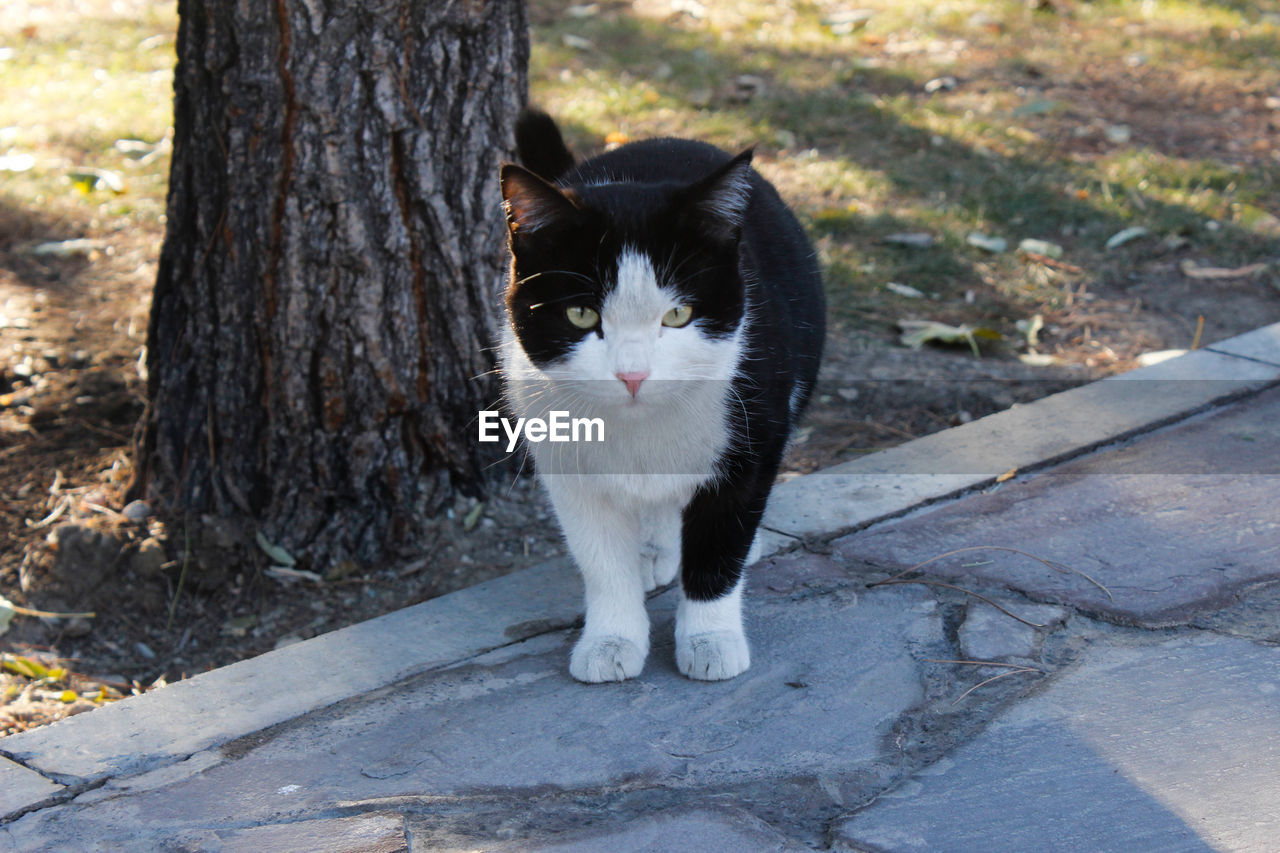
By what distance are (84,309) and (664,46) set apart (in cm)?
386

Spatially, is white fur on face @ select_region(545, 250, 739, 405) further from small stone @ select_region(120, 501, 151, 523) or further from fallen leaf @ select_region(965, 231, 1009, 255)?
fallen leaf @ select_region(965, 231, 1009, 255)

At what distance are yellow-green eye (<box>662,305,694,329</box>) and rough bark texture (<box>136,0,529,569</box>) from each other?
3.14 ft

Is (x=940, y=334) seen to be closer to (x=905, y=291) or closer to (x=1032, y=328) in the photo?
(x=1032, y=328)

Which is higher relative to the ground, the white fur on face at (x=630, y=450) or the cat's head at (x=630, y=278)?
the cat's head at (x=630, y=278)

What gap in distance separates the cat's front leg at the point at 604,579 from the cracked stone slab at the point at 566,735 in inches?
2.2

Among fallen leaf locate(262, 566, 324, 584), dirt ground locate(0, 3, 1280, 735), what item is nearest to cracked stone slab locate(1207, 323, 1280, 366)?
dirt ground locate(0, 3, 1280, 735)

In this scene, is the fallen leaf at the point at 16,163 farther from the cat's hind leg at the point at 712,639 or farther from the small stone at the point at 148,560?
the cat's hind leg at the point at 712,639

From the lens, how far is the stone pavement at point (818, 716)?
173 centimetres

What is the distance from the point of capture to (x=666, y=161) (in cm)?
250

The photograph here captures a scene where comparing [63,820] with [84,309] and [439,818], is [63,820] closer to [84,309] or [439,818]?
[439,818]

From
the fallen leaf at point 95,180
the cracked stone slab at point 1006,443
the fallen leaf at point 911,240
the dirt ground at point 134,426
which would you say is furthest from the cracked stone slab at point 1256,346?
the fallen leaf at point 95,180

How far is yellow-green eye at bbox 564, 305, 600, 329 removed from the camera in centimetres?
196

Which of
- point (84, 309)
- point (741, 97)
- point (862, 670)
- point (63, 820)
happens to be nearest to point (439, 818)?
point (63, 820)

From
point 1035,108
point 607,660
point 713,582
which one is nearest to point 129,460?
point 607,660
